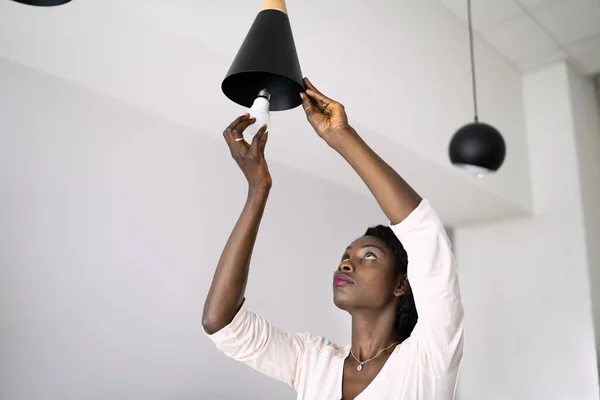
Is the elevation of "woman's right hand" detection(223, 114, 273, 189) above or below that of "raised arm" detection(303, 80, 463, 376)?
above

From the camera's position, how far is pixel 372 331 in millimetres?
Result: 1289

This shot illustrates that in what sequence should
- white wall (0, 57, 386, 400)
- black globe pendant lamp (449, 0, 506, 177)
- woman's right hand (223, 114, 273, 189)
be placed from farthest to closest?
black globe pendant lamp (449, 0, 506, 177) → white wall (0, 57, 386, 400) → woman's right hand (223, 114, 273, 189)

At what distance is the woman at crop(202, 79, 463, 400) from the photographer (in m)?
0.94

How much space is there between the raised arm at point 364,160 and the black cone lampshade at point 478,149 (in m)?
1.21

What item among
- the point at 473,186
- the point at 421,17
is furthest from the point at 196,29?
the point at 473,186

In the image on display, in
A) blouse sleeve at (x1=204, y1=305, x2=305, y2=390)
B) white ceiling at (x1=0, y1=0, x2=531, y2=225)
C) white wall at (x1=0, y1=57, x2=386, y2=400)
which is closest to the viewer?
blouse sleeve at (x1=204, y1=305, x2=305, y2=390)

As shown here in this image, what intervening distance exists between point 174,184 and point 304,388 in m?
1.32

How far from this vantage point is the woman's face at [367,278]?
4.10ft

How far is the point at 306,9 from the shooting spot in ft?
7.01

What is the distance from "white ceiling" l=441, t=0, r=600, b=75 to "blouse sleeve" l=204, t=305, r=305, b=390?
7.91ft

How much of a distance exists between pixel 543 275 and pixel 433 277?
2879mm

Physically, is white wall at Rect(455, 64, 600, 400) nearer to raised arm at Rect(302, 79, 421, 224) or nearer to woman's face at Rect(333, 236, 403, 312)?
woman's face at Rect(333, 236, 403, 312)

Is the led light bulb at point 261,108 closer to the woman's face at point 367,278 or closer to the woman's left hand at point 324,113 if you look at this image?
the woman's left hand at point 324,113

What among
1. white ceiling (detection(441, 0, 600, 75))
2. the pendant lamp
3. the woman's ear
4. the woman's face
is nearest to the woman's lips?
the woman's face
